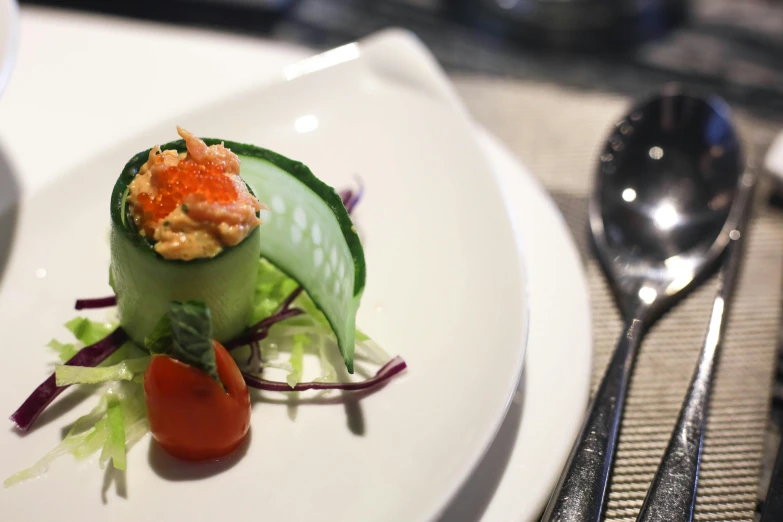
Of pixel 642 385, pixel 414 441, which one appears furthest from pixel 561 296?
pixel 414 441

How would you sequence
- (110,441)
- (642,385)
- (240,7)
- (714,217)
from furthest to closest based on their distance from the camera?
1. (240,7)
2. (714,217)
3. (642,385)
4. (110,441)

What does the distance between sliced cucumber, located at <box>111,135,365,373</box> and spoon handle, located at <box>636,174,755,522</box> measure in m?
0.66

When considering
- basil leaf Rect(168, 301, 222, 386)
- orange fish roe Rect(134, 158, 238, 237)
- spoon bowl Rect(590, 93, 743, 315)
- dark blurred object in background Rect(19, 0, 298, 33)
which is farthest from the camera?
dark blurred object in background Rect(19, 0, 298, 33)

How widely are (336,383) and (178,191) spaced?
1.56 feet

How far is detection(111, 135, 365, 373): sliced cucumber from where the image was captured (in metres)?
1.16

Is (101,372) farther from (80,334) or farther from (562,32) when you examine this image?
(562,32)

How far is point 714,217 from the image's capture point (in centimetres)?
192

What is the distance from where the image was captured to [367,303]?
1.45m

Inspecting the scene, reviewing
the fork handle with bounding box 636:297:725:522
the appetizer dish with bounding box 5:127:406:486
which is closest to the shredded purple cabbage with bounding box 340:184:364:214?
the appetizer dish with bounding box 5:127:406:486

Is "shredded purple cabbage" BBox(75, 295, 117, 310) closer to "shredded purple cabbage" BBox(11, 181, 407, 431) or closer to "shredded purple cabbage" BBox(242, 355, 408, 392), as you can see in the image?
"shredded purple cabbage" BBox(11, 181, 407, 431)

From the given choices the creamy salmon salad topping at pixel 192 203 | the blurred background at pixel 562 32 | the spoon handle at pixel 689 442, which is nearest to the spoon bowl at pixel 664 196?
the spoon handle at pixel 689 442

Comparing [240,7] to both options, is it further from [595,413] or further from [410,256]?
[595,413]

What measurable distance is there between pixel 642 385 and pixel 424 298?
60 cm

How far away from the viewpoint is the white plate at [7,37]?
138 cm
